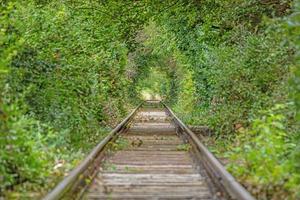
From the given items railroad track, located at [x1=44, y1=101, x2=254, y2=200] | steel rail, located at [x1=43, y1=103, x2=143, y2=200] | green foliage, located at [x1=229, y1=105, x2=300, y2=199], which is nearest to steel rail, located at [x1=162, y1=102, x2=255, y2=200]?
railroad track, located at [x1=44, y1=101, x2=254, y2=200]

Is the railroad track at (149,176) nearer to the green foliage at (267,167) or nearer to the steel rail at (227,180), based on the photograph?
the steel rail at (227,180)

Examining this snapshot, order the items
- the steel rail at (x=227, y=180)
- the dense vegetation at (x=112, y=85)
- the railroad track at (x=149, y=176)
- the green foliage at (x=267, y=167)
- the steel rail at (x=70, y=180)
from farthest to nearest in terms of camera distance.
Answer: the dense vegetation at (x=112, y=85), the railroad track at (x=149, y=176), the green foliage at (x=267, y=167), the steel rail at (x=227, y=180), the steel rail at (x=70, y=180)

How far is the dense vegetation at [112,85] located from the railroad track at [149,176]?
323 mm

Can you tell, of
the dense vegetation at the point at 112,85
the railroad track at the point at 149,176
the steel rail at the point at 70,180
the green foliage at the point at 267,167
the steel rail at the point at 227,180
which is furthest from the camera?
the dense vegetation at the point at 112,85

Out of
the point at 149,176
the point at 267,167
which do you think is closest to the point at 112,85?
the point at 149,176

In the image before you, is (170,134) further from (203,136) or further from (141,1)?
(141,1)

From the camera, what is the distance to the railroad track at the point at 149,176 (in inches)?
283

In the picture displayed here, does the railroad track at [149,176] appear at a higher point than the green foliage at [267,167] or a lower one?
lower

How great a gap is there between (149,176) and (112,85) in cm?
1583

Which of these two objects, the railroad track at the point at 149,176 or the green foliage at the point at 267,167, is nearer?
the green foliage at the point at 267,167

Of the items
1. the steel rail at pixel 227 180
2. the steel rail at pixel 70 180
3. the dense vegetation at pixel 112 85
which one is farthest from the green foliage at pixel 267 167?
the steel rail at pixel 70 180

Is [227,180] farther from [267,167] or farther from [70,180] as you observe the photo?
[70,180]

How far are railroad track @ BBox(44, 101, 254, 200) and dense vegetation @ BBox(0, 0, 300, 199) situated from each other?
1.06 ft

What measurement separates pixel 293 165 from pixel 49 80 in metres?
5.62
